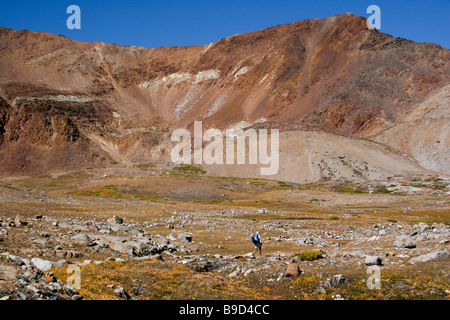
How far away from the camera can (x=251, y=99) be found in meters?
165

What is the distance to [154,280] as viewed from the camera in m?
16.3

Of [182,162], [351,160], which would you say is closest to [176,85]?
[182,162]

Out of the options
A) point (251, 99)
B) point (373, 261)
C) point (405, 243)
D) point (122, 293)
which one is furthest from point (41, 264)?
point (251, 99)

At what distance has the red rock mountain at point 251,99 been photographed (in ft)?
380

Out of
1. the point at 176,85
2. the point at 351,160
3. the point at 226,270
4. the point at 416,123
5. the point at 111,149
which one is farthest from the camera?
the point at 176,85

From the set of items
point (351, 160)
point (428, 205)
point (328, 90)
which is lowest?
point (428, 205)

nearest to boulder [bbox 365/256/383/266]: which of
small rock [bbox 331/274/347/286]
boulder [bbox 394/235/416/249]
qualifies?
small rock [bbox 331/274/347/286]

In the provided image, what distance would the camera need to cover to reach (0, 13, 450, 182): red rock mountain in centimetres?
11575

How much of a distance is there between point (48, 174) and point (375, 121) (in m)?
110
